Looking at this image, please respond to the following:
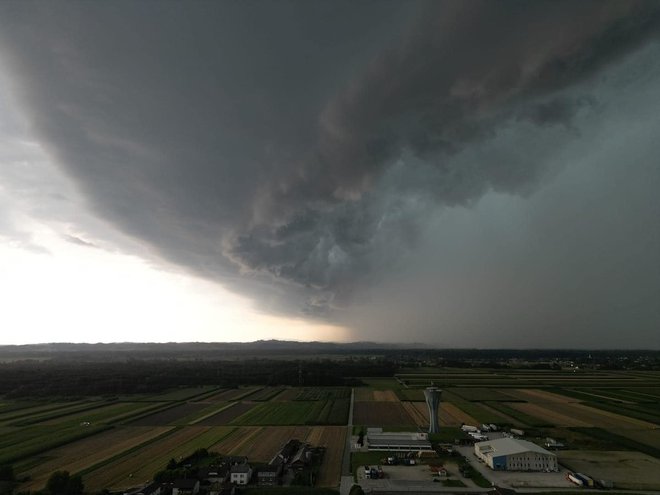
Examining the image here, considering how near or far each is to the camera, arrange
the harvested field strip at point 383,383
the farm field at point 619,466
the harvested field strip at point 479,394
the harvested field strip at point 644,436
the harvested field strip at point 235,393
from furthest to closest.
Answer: the harvested field strip at point 383,383, the harvested field strip at point 235,393, the harvested field strip at point 479,394, the harvested field strip at point 644,436, the farm field at point 619,466

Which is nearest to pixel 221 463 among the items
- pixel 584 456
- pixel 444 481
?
pixel 444 481

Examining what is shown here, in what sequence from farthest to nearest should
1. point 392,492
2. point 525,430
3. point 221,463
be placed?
1. point 525,430
2. point 221,463
3. point 392,492

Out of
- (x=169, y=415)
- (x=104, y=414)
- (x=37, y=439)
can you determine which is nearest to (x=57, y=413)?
(x=104, y=414)

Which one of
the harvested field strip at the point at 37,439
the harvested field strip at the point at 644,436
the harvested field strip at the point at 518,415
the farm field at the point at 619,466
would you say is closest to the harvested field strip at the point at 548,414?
the harvested field strip at the point at 518,415

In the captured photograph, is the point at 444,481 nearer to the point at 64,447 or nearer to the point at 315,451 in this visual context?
the point at 315,451

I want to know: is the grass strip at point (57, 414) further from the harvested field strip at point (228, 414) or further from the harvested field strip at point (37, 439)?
the harvested field strip at point (228, 414)

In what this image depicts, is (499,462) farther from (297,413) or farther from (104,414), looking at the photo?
(104,414)
